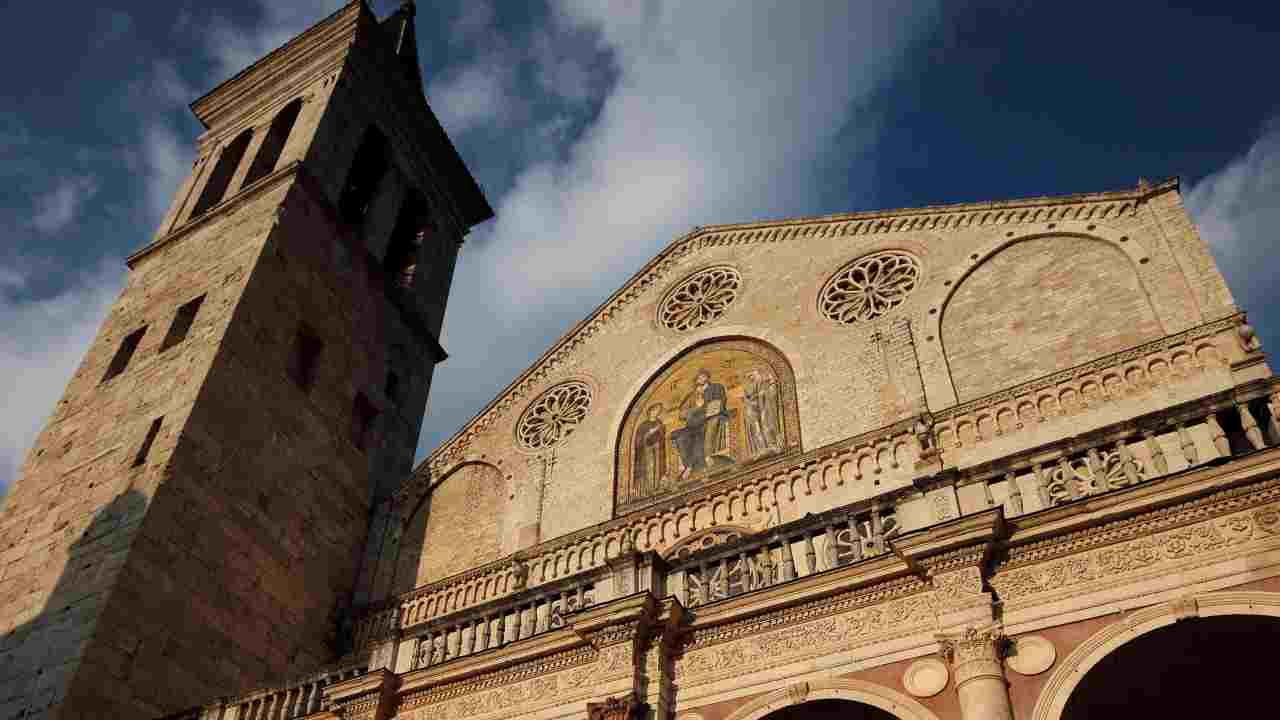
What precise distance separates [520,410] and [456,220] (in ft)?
27.8

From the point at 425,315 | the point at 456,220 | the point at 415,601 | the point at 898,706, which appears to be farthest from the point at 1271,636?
the point at 456,220

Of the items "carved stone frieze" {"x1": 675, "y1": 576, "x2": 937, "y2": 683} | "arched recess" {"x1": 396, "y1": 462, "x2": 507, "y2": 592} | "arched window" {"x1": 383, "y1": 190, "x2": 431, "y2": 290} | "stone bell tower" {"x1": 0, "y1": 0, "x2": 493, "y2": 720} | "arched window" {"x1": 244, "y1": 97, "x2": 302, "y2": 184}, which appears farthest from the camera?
"arched window" {"x1": 383, "y1": 190, "x2": 431, "y2": 290}

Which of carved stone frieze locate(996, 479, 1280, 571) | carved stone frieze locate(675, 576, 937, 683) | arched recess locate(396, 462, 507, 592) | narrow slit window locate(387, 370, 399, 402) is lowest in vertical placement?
carved stone frieze locate(675, 576, 937, 683)

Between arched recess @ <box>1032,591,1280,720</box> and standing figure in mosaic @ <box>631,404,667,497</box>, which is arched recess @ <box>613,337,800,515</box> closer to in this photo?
standing figure in mosaic @ <box>631,404,667,497</box>

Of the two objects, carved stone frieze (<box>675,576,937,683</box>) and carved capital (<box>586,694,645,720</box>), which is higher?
carved stone frieze (<box>675,576,937,683</box>)

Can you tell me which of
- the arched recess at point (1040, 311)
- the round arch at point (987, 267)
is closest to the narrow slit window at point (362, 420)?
the round arch at point (987, 267)

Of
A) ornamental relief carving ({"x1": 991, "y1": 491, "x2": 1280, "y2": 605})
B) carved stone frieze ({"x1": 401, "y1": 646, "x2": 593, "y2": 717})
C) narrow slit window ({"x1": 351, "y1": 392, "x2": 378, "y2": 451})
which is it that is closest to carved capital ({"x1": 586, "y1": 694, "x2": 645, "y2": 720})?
carved stone frieze ({"x1": 401, "y1": 646, "x2": 593, "y2": 717})

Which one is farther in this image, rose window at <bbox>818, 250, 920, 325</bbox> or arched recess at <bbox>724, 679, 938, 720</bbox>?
rose window at <bbox>818, 250, 920, 325</bbox>

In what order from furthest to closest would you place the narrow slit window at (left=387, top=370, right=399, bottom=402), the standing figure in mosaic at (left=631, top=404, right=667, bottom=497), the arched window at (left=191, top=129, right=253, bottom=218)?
the arched window at (left=191, top=129, right=253, bottom=218) → the narrow slit window at (left=387, top=370, right=399, bottom=402) → the standing figure in mosaic at (left=631, top=404, right=667, bottom=497)

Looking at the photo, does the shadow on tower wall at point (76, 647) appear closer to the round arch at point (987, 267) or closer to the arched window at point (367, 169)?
the arched window at point (367, 169)

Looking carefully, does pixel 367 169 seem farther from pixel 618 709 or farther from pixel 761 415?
pixel 618 709

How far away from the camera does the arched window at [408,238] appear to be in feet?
71.2

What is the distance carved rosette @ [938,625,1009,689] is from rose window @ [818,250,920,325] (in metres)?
6.63

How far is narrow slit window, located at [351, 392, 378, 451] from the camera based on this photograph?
18.0 m
